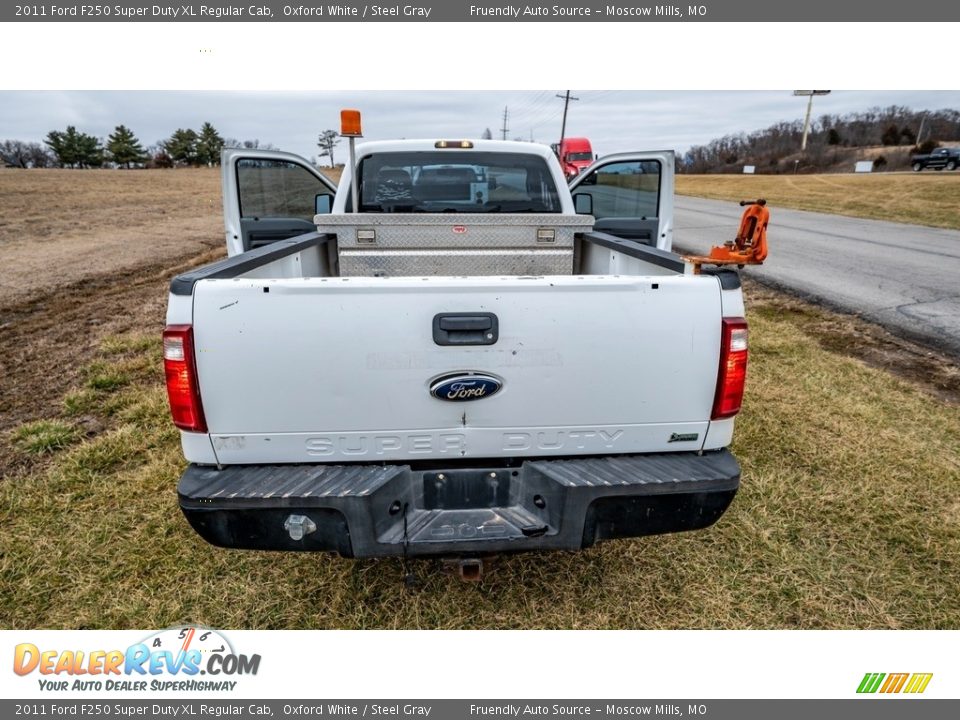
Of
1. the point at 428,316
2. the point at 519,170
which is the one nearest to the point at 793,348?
the point at 519,170

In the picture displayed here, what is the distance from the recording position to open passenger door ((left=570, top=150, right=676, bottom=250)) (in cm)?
559

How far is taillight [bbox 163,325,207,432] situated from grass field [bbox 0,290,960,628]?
113 cm

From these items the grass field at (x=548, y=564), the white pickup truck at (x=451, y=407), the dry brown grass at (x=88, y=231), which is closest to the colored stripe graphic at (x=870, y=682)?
the grass field at (x=548, y=564)

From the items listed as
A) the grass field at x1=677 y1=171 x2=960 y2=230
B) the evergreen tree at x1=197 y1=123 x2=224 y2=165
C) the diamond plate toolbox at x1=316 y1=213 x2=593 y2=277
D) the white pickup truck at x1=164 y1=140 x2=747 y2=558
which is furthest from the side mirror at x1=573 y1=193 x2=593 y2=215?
the evergreen tree at x1=197 y1=123 x2=224 y2=165

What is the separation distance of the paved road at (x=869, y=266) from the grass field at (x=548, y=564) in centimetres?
376

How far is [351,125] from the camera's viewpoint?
9.89ft

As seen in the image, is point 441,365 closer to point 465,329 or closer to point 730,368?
point 465,329

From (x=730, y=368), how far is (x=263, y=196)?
16.0 feet

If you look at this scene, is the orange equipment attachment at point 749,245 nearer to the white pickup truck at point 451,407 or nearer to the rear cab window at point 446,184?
the rear cab window at point 446,184

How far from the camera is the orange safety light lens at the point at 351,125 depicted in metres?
2.99

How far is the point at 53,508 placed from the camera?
10.9 feet

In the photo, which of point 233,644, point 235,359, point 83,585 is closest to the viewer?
point 235,359

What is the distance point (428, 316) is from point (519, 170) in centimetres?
312

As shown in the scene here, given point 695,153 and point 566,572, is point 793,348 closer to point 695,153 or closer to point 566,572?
point 566,572
